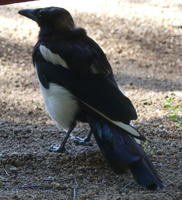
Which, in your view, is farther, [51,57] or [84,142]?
[84,142]

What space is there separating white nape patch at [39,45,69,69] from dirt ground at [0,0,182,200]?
28.2 inches

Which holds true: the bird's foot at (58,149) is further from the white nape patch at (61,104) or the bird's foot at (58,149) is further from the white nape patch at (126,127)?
the white nape patch at (126,127)

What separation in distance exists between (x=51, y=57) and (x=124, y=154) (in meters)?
1.10

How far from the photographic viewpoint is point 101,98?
452cm

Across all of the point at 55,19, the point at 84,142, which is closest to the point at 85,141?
the point at 84,142

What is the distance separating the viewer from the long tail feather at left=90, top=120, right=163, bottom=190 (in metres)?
4.08

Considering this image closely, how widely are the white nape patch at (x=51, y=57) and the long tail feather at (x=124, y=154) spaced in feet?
1.88

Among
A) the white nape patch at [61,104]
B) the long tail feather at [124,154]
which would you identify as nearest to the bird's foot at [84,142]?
the white nape patch at [61,104]

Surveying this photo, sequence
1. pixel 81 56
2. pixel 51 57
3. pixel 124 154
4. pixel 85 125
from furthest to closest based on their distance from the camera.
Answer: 1. pixel 85 125
2. pixel 51 57
3. pixel 81 56
4. pixel 124 154

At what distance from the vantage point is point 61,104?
480 centimetres

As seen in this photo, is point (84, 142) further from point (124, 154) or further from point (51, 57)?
point (124, 154)

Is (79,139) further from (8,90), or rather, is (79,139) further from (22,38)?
(22,38)

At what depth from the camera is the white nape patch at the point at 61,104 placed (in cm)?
477

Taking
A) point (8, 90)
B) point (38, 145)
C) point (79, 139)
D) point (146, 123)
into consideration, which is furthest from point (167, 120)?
point (8, 90)
